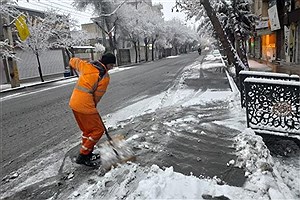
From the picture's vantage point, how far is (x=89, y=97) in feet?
13.5

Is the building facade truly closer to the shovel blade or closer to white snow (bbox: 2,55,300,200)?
white snow (bbox: 2,55,300,200)

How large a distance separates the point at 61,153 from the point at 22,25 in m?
14.4

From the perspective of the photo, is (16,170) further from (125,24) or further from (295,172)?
(125,24)

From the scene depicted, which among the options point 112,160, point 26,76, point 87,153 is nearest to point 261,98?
point 112,160

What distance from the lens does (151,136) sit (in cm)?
547

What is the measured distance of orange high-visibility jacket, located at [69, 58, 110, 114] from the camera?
13.3ft

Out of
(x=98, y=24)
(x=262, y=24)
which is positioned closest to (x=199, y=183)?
(x=262, y=24)

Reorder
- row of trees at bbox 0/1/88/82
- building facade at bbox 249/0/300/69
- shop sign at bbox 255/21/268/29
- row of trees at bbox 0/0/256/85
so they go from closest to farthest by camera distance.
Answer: row of trees at bbox 0/0/256/85 → building facade at bbox 249/0/300/69 → row of trees at bbox 0/1/88/82 → shop sign at bbox 255/21/268/29

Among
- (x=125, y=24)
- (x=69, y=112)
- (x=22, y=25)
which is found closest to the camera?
(x=69, y=112)

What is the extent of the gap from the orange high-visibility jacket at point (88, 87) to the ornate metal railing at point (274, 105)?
2.63 m

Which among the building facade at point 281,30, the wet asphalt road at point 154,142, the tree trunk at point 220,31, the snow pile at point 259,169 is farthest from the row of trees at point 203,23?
the snow pile at point 259,169

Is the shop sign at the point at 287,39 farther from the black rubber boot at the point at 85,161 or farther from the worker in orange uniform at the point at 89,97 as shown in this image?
the black rubber boot at the point at 85,161

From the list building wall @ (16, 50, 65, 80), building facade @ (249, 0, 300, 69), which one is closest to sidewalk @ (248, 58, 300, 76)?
building facade @ (249, 0, 300, 69)

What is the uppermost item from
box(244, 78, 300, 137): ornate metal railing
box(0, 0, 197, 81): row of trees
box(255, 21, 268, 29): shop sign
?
box(0, 0, 197, 81): row of trees
